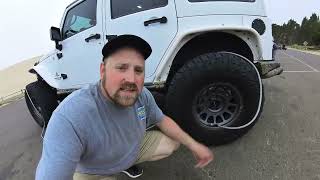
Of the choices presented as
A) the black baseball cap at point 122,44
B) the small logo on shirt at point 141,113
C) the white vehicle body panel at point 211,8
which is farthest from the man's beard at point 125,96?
the white vehicle body panel at point 211,8

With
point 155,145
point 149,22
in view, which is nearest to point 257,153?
point 155,145

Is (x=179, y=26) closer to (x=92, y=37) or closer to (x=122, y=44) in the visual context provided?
(x=92, y=37)

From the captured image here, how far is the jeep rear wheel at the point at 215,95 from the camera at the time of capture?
4.63 meters

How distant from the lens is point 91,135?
2.63m

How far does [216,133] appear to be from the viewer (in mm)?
4672

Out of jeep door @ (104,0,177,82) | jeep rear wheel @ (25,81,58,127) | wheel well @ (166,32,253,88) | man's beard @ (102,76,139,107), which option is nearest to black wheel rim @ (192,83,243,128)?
wheel well @ (166,32,253,88)

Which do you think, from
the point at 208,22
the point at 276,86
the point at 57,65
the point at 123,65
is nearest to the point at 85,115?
the point at 123,65

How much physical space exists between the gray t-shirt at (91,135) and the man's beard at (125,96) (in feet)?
0.24

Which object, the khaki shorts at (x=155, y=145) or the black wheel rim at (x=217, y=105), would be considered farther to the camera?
the black wheel rim at (x=217, y=105)

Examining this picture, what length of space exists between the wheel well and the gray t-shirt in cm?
189

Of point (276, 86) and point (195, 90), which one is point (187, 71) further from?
point (276, 86)

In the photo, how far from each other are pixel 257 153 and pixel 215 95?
0.75 metres

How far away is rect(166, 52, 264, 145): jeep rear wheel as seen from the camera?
4.63 meters

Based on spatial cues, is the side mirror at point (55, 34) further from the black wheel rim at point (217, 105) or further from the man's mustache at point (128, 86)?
the man's mustache at point (128, 86)
